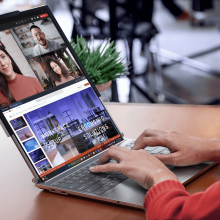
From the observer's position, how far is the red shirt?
696 mm

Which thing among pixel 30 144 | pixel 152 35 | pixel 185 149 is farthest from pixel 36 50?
pixel 152 35

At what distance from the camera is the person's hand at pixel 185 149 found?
0.61 metres

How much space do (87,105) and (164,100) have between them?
85.9 inches

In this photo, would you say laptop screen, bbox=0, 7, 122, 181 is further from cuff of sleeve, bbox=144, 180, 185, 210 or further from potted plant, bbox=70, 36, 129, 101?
potted plant, bbox=70, 36, 129, 101

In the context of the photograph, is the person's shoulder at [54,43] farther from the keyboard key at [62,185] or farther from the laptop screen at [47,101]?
the keyboard key at [62,185]

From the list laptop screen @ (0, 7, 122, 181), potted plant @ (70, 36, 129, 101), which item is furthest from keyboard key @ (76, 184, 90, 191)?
potted plant @ (70, 36, 129, 101)

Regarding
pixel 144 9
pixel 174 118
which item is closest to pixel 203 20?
pixel 144 9

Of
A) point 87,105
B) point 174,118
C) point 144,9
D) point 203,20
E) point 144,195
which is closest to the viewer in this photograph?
point 144,195

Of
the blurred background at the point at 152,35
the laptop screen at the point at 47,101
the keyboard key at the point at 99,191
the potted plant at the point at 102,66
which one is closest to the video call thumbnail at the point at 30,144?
the laptop screen at the point at 47,101

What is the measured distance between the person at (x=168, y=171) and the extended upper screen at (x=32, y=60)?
282 mm

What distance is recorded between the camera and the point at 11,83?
0.70 metres

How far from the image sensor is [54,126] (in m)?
0.73

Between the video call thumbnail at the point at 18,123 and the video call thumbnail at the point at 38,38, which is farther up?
the video call thumbnail at the point at 38,38

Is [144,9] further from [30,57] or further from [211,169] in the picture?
[211,169]
